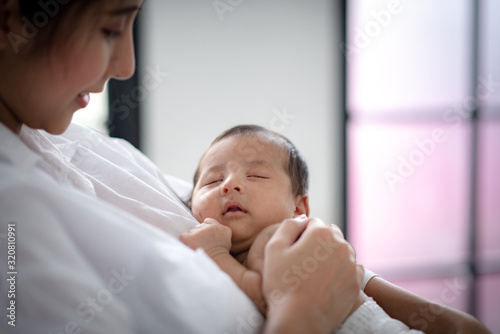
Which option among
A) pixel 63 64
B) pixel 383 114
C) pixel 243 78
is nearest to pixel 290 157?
pixel 63 64

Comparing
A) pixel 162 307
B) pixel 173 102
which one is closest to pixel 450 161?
pixel 173 102

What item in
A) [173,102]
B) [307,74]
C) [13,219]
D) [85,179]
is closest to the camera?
[13,219]

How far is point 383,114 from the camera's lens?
3.09 meters

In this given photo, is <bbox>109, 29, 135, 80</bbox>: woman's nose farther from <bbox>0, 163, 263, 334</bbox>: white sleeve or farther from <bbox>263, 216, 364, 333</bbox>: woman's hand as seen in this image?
<bbox>263, 216, 364, 333</bbox>: woman's hand

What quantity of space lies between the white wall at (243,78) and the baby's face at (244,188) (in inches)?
56.4

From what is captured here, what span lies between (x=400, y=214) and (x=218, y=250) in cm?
248

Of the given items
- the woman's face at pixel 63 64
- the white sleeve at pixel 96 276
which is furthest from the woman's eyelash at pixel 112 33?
the white sleeve at pixel 96 276

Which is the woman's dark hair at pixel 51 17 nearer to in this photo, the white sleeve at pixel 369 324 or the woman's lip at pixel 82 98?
the woman's lip at pixel 82 98

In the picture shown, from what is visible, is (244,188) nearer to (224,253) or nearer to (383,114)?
(224,253)

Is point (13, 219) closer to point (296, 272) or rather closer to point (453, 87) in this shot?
point (296, 272)

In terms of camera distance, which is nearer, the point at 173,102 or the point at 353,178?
the point at 173,102

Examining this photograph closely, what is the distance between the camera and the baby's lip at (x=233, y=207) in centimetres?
113

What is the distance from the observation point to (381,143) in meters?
3.14

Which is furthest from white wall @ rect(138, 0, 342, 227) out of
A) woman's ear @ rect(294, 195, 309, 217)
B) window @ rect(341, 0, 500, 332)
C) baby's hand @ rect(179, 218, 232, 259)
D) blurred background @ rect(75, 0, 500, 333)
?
baby's hand @ rect(179, 218, 232, 259)
